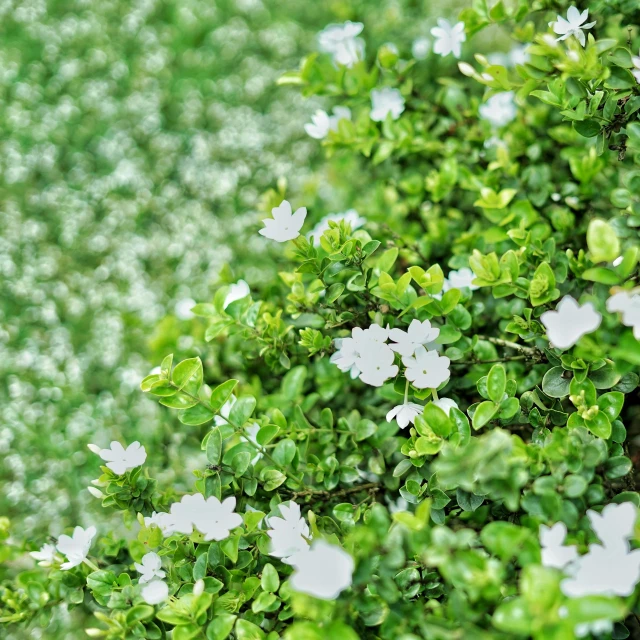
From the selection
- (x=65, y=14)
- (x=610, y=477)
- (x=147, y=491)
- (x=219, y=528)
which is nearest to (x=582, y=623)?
(x=610, y=477)

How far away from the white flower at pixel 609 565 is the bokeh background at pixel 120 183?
60.6 inches

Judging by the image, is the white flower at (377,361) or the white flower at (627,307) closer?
the white flower at (627,307)

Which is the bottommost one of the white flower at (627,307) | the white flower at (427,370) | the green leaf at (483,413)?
the green leaf at (483,413)

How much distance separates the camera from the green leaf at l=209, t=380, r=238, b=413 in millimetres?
1196

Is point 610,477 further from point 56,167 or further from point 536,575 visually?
point 56,167

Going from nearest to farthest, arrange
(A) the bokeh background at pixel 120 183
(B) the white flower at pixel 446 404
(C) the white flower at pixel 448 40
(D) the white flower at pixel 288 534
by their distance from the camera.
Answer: (D) the white flower at pixel 288 534
(B) the white flower at pixel 446 404
(C) the white flower at pixel 448 40
(A) the bokeh background at pixel 120 183

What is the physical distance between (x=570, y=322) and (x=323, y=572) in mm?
506

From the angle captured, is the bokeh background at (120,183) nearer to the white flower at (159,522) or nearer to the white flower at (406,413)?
the white flower at (159,522)

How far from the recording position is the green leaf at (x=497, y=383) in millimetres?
1136

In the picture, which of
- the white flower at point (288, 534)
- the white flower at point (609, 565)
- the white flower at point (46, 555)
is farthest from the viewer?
the white flower at point (46, 555)

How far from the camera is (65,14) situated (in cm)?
331

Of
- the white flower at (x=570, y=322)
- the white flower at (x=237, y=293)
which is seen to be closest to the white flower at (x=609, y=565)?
the white flower at (x=570, y=322)

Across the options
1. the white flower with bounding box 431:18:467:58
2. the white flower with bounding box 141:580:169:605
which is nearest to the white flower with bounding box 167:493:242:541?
the white flower with bounding box 141:580:169:605

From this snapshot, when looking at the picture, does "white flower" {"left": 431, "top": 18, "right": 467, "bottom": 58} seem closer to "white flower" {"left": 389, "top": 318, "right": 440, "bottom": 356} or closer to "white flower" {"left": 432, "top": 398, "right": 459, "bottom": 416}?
"white flower" {"left": 389, "top": 318, "right": 440, "bottom": 356}
